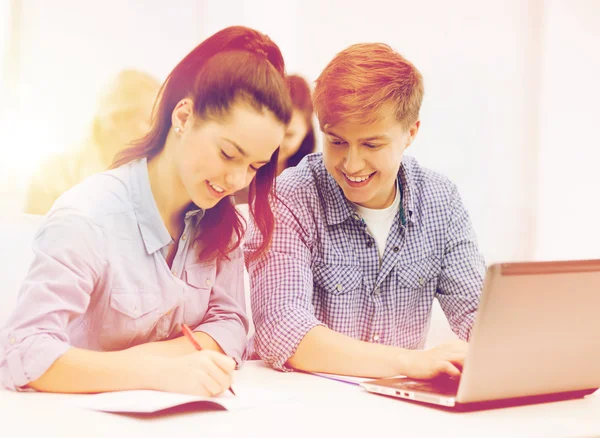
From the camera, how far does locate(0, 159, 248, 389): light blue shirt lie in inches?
32.4

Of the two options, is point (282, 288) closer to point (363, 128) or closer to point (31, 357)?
point (363, 128)

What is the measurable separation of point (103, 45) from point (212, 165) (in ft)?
5.18

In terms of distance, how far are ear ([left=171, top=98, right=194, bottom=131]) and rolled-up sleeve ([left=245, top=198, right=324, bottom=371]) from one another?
0.28m

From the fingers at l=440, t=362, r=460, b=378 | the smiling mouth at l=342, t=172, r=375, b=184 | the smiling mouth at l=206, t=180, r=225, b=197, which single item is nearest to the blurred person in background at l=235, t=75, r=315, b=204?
the smiling mouth at l=342, t=172, r=375, b=184

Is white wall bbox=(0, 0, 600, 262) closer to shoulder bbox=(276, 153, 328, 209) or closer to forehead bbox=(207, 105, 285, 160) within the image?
shoulder bbox=(276, 153, 328, 209)

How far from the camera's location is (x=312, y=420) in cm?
77

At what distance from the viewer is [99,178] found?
3.26ft

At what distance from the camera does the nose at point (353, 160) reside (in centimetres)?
124

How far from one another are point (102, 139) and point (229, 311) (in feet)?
4.75

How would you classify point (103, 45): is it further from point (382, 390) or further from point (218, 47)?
point (382, 390)

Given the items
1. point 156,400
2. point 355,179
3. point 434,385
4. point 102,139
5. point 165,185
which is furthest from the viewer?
point 102,139

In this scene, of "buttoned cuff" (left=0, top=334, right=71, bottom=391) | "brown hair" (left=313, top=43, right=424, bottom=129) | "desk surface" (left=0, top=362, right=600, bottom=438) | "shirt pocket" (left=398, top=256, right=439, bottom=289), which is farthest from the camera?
"shirt pocket" (left=398, top=256, right=439, bottom=289)

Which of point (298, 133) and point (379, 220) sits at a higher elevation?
point (298, 133)

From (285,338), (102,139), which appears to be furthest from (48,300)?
(102,139)
